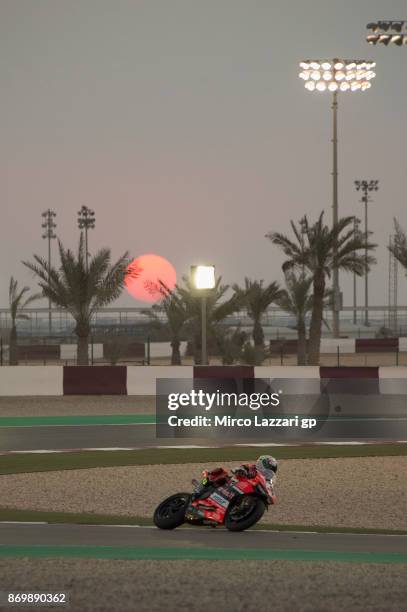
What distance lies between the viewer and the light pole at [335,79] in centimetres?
4366

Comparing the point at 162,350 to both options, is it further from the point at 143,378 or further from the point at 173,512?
the point at 173,512

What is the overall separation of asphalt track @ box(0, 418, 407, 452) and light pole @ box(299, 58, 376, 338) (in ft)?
67.8

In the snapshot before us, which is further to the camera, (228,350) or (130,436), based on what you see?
(228,350)

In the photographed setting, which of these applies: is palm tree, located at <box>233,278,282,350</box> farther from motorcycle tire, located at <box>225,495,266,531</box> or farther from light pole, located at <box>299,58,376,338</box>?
motorcycle tire, located at <box>225,495,266,531</box>

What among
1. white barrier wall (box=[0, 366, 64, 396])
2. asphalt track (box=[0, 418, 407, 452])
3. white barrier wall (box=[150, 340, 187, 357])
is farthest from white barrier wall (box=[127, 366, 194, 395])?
white barrier wall (box=[150, 340, 187, 357])

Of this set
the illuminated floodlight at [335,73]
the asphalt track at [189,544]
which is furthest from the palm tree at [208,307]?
the asphalt track at [189,544]

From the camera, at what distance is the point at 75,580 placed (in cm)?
811

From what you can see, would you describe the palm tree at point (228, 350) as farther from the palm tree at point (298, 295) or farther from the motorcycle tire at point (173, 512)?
the motorcycle tire at point (173, 512)

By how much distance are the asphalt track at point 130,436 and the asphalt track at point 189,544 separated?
8803mm

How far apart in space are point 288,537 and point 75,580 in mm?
3020

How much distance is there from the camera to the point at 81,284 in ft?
128

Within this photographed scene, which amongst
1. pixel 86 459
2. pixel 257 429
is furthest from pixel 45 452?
pixel 257 429

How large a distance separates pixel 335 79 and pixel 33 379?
68.3 ft

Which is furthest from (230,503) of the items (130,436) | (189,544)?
(130,436)
